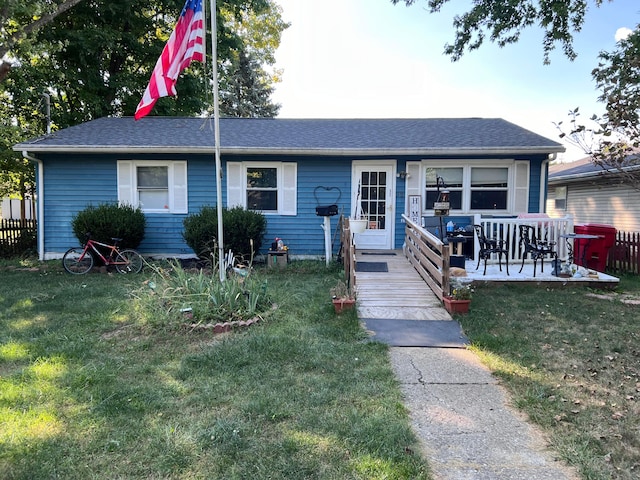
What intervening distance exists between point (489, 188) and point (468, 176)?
545mm

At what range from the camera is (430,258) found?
612 centimetres

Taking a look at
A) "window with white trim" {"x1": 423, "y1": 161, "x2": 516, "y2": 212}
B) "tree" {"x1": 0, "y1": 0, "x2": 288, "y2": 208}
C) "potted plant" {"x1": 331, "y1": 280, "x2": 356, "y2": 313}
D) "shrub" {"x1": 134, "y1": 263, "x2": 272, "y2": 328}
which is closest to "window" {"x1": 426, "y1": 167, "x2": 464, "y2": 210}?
"window with white trim" {"x1": 423, "y1": 161, "x2": 516, "y2": 212}

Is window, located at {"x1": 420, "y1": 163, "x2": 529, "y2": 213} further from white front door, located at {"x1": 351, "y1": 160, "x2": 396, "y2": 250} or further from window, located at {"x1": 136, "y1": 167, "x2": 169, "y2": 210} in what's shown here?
window, located at {"x1": 136, "y1": 167, "x2": 169, "y2": 210}

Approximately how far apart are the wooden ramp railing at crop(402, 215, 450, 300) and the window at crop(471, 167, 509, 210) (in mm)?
2192

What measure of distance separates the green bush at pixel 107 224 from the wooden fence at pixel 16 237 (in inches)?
112

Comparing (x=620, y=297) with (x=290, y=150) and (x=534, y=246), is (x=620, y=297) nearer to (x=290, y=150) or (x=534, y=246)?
(x=534, y=246)

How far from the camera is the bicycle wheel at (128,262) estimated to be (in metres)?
8.20

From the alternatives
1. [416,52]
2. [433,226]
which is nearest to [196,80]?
[416,52]

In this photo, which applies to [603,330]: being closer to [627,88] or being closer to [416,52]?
[627,88]

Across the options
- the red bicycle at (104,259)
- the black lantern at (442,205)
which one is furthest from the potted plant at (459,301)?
the red bicycle at (104,259)

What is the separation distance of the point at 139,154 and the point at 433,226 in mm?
6780

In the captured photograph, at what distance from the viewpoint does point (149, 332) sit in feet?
14.3

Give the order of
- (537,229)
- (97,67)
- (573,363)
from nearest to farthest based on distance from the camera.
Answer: (573,363)
(537,229)
(97,67)

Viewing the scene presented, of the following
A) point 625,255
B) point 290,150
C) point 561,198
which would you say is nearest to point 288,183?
point 290,150
